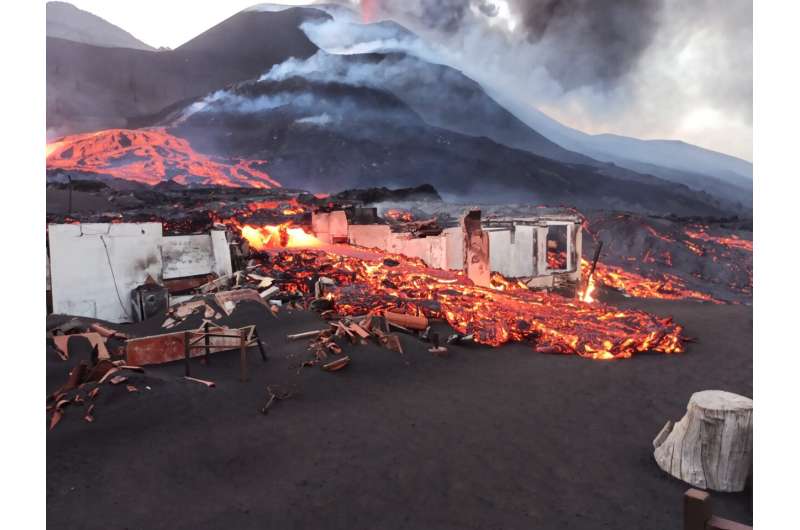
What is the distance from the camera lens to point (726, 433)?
433 centimetres

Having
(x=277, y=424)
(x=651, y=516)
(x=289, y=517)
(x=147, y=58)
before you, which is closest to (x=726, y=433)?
(x=651, y=516)

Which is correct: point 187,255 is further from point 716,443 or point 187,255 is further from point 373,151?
point 716,443

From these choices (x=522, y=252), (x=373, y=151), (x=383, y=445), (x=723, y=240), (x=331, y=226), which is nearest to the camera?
(x=383, y=445)

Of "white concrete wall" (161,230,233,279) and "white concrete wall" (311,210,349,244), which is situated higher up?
"white concrete wall" (311,210,349,244)

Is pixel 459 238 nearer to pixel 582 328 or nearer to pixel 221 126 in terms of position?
pixel 582 328

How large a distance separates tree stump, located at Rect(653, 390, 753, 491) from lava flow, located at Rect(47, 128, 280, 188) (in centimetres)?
1905

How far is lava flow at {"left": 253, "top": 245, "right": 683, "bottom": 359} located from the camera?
9344 millimetres

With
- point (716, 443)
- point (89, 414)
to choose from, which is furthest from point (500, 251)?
point (89, 414)

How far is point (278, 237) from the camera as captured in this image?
18.4 metres

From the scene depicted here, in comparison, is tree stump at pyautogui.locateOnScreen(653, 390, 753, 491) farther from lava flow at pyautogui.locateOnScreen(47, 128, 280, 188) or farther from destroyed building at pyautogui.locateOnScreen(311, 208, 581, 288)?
lava flow at pyautogui.locateOnScreen(47, 128, 280, 188)

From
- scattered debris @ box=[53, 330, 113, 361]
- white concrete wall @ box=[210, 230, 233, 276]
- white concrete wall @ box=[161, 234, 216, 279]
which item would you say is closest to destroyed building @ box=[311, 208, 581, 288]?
white concrete wall @ box=[210, 230, 233, 276]

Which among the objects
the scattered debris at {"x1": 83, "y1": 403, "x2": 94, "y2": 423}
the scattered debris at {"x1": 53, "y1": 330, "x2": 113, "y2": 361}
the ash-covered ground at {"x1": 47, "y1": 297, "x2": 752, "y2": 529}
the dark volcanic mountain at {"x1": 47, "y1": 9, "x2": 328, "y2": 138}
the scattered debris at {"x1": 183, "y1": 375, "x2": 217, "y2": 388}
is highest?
the dark volcanic mountain at {"x1": 47, "y1": 9, "x2": 328, "y2": 138}

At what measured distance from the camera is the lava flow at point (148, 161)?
17.3 meters

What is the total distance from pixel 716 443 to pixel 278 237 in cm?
1614
